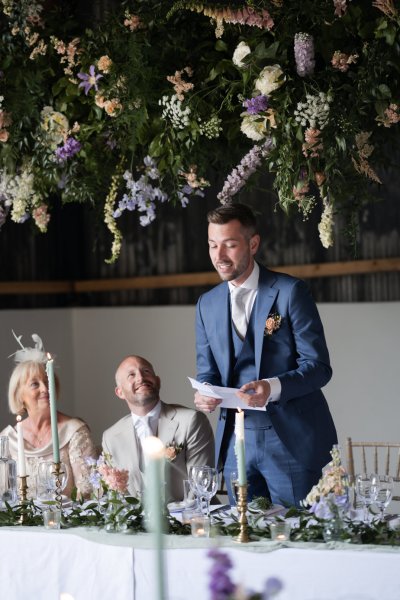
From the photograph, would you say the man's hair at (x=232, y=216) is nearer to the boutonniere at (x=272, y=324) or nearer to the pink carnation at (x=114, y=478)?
the boutonniere at (x=272, y=324)

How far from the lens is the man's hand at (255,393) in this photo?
378cm

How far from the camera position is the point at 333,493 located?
2969mm

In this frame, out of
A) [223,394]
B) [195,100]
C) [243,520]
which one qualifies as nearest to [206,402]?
[223,394]

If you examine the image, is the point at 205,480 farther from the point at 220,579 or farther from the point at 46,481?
the point at 220,579

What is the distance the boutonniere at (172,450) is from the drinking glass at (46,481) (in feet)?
2.72

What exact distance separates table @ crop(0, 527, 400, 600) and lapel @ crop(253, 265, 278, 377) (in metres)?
1.18

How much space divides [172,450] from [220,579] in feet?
9.22

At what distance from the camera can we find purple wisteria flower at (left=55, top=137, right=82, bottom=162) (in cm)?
485

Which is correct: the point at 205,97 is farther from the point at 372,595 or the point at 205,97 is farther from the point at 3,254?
the point at 3,254

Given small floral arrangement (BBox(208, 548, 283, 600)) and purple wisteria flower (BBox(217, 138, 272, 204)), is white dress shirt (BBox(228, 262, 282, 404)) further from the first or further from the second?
small floral arrangement (BBox(208, 548, 283, 600))

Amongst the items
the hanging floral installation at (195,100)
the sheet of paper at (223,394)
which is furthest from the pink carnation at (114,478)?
the hanging floral installation at (195,100)

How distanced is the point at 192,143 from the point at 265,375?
3.61ft

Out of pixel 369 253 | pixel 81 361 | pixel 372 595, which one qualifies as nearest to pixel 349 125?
pixel 372 595

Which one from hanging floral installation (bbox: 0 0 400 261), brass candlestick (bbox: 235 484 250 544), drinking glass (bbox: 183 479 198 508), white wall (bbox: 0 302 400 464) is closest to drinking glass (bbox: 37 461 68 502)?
drinking glass (bbox: 183 479 198 508)
